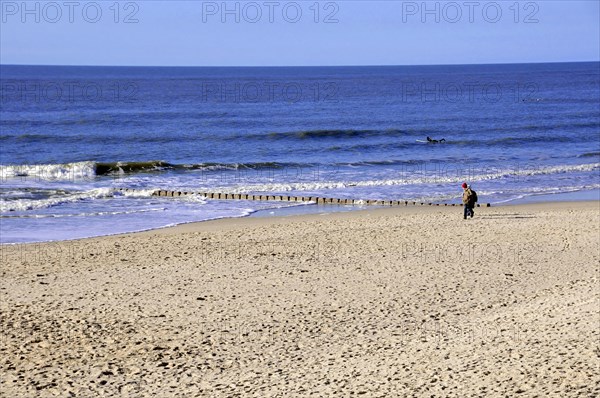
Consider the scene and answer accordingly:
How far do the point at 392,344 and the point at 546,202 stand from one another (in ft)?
55.0

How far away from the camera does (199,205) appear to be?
26734 mm

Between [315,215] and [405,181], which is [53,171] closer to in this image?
[405,181]

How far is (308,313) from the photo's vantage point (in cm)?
1387

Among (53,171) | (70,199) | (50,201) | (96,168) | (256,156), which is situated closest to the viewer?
(50,201)

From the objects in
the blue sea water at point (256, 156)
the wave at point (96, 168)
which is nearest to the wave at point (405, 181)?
the blue sea water at point (256, 156)

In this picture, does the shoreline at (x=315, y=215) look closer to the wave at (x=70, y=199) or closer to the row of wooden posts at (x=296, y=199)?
the row of wooden posts at (x=296, y=199)

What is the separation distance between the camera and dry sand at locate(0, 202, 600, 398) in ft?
35.4

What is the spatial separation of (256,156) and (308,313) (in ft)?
87.4

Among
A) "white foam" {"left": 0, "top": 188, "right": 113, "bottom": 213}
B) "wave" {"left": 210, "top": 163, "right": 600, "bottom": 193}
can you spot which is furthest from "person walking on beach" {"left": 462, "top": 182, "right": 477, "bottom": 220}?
"white foam" {"left": 0, "top": 188, "right": 113, "bottom": 213}

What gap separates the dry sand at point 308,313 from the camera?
35.4 feet

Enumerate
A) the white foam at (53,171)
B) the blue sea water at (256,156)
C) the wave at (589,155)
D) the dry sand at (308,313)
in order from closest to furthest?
the dry sand at (308,313) → the blue sea water at (256,156) → the white foam at (53,171) → the wave at (589,155)

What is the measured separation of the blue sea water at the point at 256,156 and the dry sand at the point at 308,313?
4900mm

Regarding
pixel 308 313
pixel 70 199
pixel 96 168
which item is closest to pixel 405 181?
pixel 70 199

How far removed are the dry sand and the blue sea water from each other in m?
4.90
